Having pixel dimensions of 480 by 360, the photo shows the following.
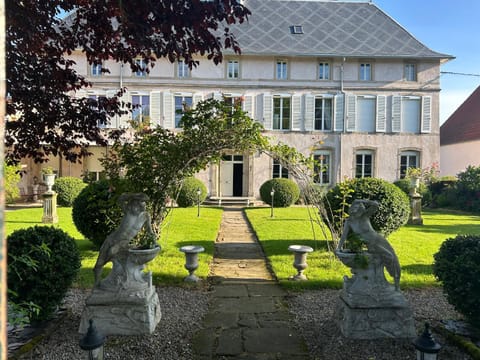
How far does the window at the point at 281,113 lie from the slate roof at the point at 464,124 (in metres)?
12.1

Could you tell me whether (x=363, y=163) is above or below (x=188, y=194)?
above

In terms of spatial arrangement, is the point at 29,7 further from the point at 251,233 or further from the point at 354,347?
the point at 251,233

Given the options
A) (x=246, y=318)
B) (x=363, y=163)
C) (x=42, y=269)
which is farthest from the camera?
(x=363, y=163)

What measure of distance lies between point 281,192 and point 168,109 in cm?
772

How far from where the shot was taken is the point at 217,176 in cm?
1905

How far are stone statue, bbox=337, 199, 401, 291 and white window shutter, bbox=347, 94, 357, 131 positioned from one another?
53.2 feet

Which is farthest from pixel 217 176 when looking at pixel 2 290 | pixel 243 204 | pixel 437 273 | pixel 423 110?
pixel 2 290

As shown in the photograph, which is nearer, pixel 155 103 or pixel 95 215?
pixel 95 215

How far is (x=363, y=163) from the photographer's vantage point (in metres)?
19.3

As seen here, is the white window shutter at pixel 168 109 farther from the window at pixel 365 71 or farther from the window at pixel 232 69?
the window at pixel 365 71

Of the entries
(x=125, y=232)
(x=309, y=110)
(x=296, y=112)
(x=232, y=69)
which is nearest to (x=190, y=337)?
(x=125, y=232)

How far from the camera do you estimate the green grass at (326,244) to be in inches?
238

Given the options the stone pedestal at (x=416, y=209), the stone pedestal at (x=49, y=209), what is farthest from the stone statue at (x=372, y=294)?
the stone pedestal at (x=49, y=209)

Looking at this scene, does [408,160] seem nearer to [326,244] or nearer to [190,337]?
[326,244]
